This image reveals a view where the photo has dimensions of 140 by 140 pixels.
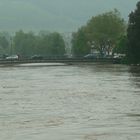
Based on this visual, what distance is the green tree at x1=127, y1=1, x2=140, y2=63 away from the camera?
326 feet

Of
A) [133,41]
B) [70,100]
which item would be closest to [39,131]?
[70,100]

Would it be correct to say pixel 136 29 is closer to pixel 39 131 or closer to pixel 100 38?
pixel 100 38

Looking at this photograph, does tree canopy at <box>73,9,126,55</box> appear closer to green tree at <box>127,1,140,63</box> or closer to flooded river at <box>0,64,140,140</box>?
green tree at <box>127,1,140,63</box>

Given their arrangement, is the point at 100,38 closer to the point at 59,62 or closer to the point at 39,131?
the point at 59,62

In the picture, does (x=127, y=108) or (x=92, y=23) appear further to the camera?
(x=92, y=23)

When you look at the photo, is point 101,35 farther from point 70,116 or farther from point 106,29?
point 70,116

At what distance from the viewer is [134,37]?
326ft

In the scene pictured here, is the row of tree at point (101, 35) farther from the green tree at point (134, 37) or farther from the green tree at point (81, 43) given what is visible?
the green tree at point (134, 37)

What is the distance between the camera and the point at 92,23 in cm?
16162

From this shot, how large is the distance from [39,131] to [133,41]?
261 ft

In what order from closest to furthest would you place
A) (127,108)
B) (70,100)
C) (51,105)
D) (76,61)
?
1. (127,108)
2. (51,105)
3. (70,100)
4. (76,61)

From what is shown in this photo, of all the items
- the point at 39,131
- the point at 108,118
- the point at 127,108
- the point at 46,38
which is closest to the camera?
the point at 39,131

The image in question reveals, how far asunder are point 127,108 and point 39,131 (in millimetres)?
8538

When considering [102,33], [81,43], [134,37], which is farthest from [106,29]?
[134,37]
